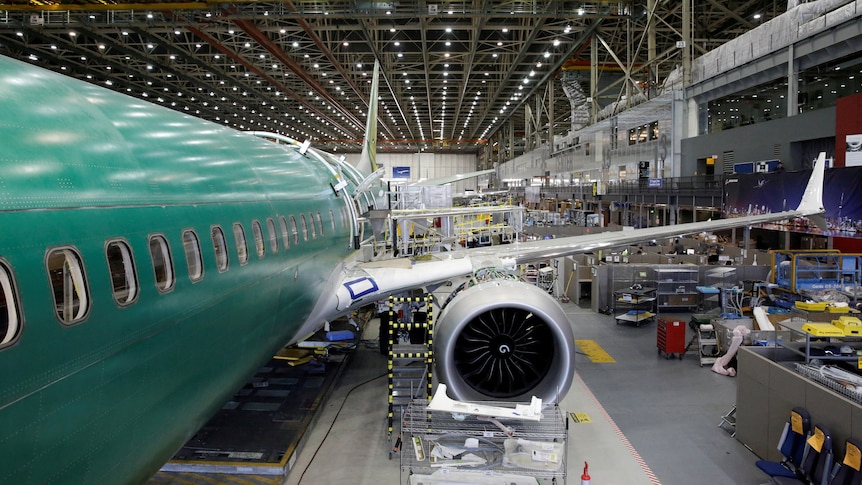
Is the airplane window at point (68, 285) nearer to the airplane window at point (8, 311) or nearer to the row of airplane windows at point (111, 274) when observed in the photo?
the row of airplane windows at point (111, 274)

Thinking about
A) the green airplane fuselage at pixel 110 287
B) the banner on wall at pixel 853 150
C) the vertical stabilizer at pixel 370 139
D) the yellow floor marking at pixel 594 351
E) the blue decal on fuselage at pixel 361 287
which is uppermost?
the vertical stabilizer at pixel 370 139

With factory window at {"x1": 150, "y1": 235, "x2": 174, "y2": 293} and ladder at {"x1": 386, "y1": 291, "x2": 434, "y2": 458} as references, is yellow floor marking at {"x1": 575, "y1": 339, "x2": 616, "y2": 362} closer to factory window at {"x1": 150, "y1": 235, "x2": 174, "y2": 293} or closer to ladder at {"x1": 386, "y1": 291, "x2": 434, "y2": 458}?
ladder at {"x1": 386, "y1": 291, "x2": 434, "y2": 458}

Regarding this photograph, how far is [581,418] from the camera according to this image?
10.4 metres

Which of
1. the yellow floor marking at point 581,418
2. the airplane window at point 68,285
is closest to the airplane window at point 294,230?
the airplane window at point 68,285

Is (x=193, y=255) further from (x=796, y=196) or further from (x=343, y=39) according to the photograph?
(x=343, y=39)

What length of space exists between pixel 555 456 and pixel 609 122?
1347 inches

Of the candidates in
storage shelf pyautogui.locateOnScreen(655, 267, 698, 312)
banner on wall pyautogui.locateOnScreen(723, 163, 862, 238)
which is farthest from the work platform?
banner on wall pyautogui.locateOnScreen(723, 163, 862, 238)

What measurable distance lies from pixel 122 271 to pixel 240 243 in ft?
6.07

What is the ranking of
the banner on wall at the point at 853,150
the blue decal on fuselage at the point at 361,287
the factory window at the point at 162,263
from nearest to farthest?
the factory window at the point at 162,263 < the blue decal on fuselage at the point at 361,287 < the banner on wall at the point at 853,150

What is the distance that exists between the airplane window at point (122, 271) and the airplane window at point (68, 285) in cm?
25

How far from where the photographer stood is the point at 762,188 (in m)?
21.4

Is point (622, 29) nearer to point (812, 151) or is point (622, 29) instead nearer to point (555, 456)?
point (812, 151)

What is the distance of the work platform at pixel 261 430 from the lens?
8.24m

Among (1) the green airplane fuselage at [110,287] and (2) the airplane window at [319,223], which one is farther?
(2) the airplane window at [319,223]
